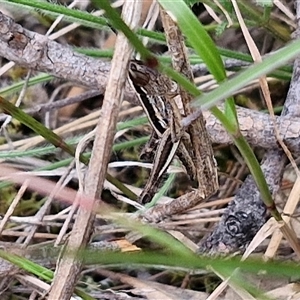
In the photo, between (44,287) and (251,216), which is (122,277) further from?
(251,216)

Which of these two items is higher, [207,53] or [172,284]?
[207,53]

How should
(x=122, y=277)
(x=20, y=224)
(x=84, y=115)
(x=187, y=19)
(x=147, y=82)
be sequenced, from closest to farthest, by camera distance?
(x=187, y=19)
(x=147, y=82)
(x=122, y=277)
(x=20, y=224)
(x=84, y=115)

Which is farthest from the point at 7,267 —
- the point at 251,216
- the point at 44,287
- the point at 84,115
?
the point at 84,115

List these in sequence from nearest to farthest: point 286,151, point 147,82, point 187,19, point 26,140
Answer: point 187,19 < point 147,82 < point 286,151 < point 26,140

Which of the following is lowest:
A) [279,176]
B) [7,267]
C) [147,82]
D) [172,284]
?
[172,284]

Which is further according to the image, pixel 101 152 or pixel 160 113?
pixel 160 113

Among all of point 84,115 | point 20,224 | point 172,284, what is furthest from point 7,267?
point 84,115

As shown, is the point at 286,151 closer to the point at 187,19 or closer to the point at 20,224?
the point at 187,19

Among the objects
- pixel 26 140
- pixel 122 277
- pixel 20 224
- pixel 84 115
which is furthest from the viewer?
pixel 84 115

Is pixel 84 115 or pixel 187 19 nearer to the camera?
pixel 187 19
